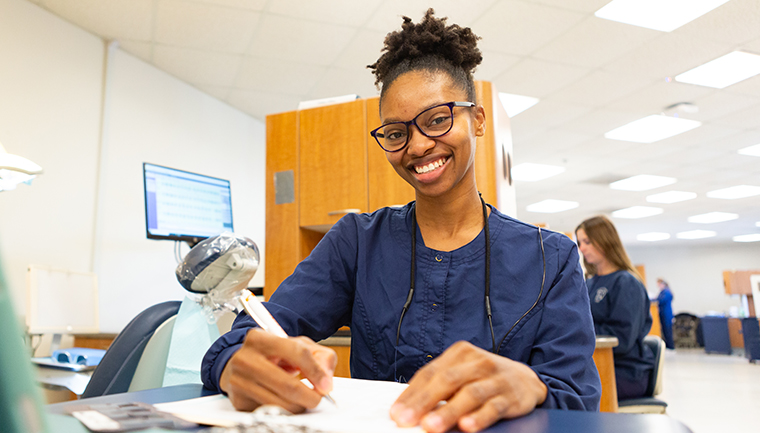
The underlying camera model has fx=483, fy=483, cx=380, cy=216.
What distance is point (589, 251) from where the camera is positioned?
3.22 metres

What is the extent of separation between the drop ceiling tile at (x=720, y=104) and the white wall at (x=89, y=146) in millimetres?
4612

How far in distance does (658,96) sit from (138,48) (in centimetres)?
442

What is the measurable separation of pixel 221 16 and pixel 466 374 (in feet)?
10.8

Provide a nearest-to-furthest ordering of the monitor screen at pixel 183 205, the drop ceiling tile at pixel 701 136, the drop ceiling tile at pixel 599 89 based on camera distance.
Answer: the monitor screen at pixel 183 205 → the drop ceiling tile at pixel 599 89 → the drop ceiling tile at pixel 701 136

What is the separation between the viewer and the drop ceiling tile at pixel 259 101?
171 inches

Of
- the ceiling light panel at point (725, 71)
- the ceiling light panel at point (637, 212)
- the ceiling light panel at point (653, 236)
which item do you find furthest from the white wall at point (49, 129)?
the ceiling light panel at point (653, 236)

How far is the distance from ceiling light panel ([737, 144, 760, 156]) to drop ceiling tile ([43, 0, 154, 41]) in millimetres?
6495

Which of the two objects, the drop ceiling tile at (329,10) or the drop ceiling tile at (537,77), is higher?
the drop ceiling tile at (329,10)

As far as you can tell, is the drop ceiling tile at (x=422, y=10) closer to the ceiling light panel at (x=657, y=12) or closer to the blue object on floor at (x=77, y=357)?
the ceiling light panel at (x=657, y=12)

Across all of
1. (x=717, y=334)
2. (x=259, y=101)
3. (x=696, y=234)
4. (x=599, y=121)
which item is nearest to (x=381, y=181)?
(x=259, y=101)

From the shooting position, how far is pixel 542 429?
1.37 feet

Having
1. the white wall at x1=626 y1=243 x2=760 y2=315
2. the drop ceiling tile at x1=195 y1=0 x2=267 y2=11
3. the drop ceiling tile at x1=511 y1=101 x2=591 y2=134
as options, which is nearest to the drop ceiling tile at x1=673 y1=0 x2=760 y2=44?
the drop ceiling tile at x1=511 y1=101 x2=591 y2=134

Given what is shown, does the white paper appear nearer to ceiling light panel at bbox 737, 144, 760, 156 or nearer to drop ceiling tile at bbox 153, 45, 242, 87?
drop ceiling tile at bbox 153, 45, 242, 87

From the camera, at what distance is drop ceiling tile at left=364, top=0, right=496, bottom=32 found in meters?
3.05
